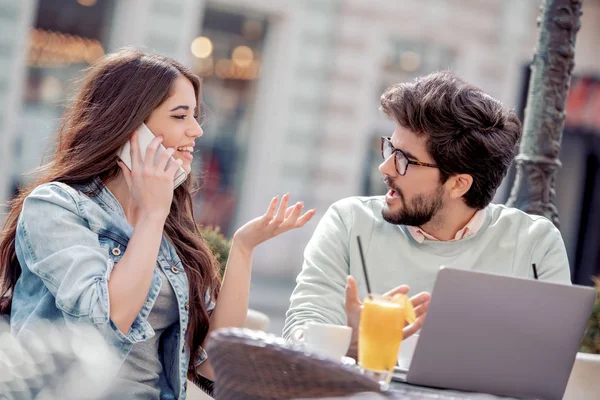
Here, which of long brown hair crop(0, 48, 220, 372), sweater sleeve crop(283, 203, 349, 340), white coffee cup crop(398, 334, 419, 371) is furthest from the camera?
sweater sleeve crop(283, 203, 349, 340)

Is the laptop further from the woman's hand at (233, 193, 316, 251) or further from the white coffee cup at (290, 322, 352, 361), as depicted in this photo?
the woman's hand at (233, 193, 316, 251)

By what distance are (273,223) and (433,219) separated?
0.57 m

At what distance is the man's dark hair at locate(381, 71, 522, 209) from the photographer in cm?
269

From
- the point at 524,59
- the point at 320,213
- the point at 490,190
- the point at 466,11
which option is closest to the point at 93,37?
the point at 320,213

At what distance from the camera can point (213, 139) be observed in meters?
10.1

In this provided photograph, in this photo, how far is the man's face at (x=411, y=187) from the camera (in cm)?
267

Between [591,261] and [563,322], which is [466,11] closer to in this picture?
[591,261]

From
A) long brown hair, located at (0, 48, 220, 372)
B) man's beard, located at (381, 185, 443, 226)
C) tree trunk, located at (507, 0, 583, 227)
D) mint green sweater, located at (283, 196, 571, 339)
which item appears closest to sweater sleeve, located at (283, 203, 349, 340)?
mint green sweater, located at (283, 196, 571, 339)

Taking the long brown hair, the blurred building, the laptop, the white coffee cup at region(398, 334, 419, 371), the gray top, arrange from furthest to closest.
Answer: the blurred building
the long brown hair
the gray top
the white coffee cup at region(398, 334, 419, 371)
the laptop

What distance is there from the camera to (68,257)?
214cm

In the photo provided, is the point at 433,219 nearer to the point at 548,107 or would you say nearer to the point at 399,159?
the point at 399,159

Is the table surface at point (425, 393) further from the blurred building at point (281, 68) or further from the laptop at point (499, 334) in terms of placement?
the blurred building at point (281, 68)

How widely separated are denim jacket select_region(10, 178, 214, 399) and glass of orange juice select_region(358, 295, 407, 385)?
2.04 feet

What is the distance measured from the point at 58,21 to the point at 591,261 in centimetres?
726
